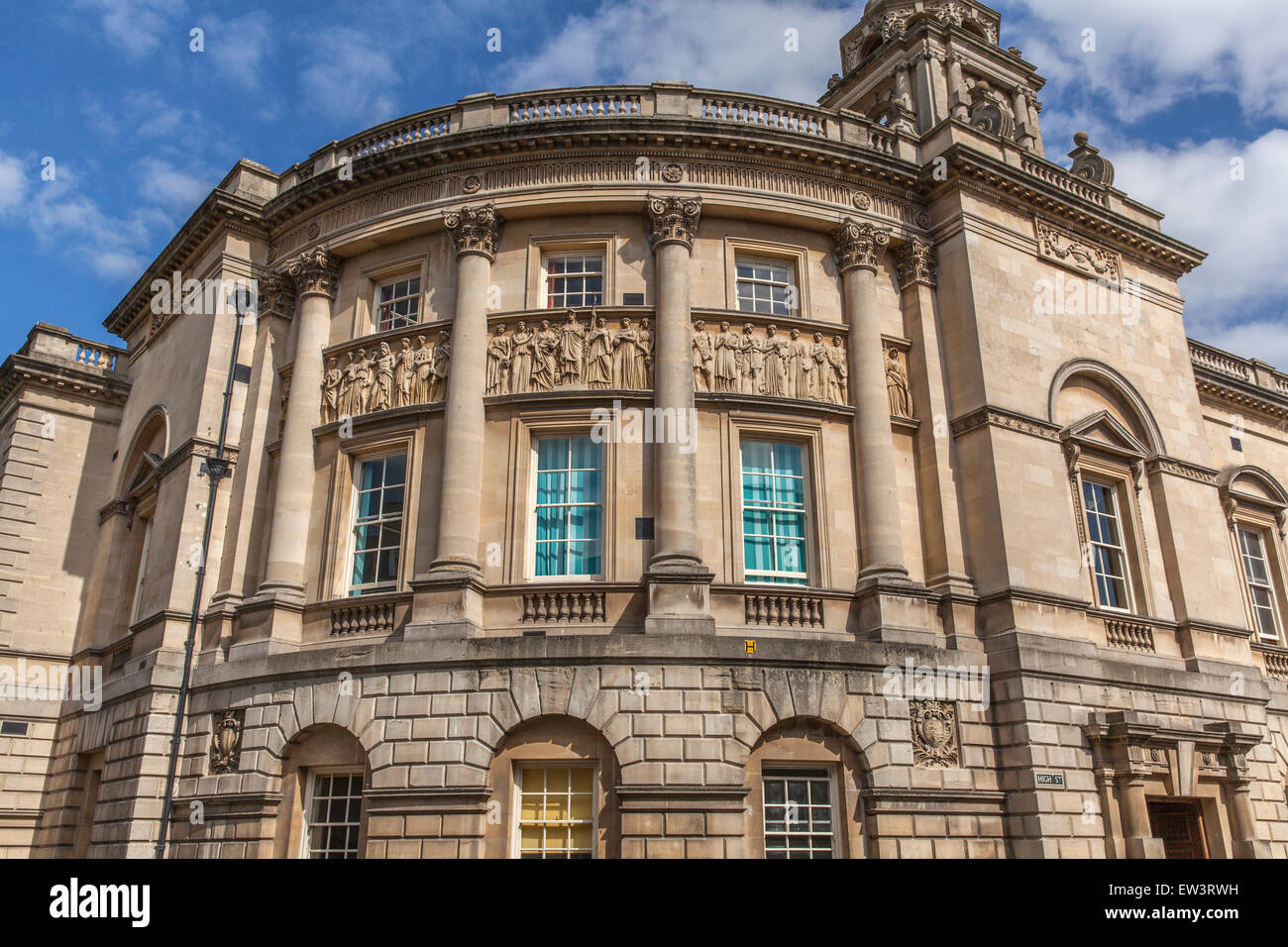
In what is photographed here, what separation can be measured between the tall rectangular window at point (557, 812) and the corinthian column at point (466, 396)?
357 cm

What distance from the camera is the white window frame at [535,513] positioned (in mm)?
16922

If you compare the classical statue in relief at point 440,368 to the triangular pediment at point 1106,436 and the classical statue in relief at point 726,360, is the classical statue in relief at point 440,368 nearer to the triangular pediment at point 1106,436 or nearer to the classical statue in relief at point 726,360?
the classical statue in relief at point 726,360

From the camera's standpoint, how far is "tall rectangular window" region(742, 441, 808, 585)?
57.2ft

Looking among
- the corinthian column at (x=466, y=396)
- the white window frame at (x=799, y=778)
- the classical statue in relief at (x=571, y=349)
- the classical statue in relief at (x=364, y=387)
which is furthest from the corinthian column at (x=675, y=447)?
the classical statue in relief at (x=364, y=387)

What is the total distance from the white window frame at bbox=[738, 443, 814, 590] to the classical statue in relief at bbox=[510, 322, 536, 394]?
4119mm

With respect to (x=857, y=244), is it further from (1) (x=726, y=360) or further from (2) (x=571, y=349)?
(2) (x=571, y=349)

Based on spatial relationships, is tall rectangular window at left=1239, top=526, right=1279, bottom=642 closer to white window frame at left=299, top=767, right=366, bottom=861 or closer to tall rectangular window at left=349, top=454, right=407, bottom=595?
tall rectangular window at left=349, top=454, right=407, bottom=595

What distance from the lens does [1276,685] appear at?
22.2 metres

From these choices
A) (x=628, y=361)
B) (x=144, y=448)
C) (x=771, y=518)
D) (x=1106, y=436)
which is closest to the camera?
(x=771, y=518)

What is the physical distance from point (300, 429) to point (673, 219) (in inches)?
328

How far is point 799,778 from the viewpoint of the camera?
51.6 ft

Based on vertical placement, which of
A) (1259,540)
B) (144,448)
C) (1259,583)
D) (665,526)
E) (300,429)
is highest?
(144,448)

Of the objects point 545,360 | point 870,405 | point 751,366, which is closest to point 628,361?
point 545,360
